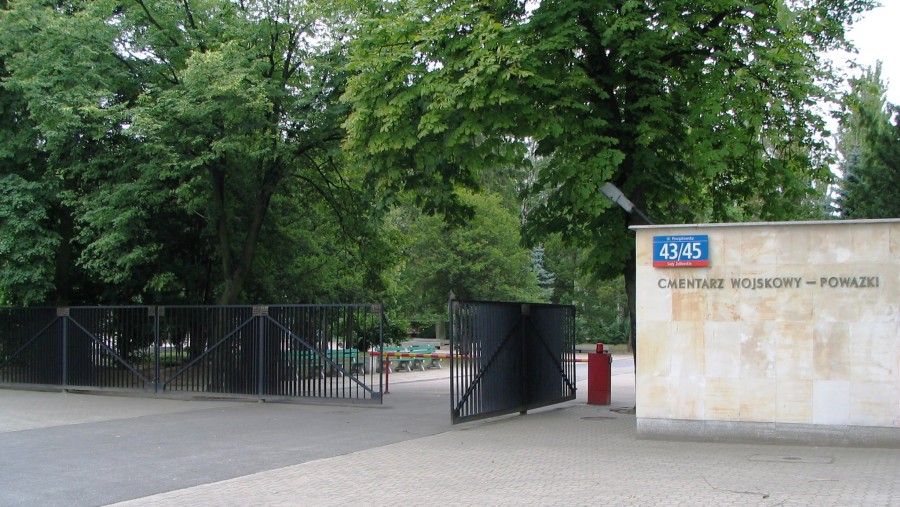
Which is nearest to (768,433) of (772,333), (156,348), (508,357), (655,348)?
(772,333)

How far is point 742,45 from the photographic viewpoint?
15.3m

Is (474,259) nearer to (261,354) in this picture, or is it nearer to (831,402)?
(261,354)

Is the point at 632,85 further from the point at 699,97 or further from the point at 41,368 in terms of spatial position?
the point at 41,368

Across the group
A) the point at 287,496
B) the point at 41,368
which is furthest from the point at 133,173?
the point at 287,496

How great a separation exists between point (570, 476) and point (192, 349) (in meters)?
13.1

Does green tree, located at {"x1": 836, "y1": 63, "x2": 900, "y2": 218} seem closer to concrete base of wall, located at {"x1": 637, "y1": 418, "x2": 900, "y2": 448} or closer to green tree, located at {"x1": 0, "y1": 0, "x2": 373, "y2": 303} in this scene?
concrete base of wall, located at {"x1": 637, "y1": 418, "x2": 900, "y2": 448}

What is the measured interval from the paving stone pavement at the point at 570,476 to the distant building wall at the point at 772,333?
0.44 metres

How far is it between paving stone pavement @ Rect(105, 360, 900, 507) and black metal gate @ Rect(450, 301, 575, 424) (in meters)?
1.64

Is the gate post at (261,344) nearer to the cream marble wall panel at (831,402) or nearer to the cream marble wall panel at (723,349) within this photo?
the cream marble wall panel at (723,349)

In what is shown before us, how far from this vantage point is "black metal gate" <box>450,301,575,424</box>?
14758 mm

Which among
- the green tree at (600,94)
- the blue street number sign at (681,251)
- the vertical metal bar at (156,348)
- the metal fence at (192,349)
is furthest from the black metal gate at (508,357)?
the vertical metal bar at (156,348)

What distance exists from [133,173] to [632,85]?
41.2ft

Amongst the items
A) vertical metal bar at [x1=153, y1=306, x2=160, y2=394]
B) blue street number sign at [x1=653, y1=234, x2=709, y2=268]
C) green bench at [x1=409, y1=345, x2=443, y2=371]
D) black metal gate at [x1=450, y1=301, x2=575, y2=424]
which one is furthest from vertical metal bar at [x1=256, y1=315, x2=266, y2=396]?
green bench at [x1=409, y1=345, x2=443, y2=371]

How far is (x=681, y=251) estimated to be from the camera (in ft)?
41.4
